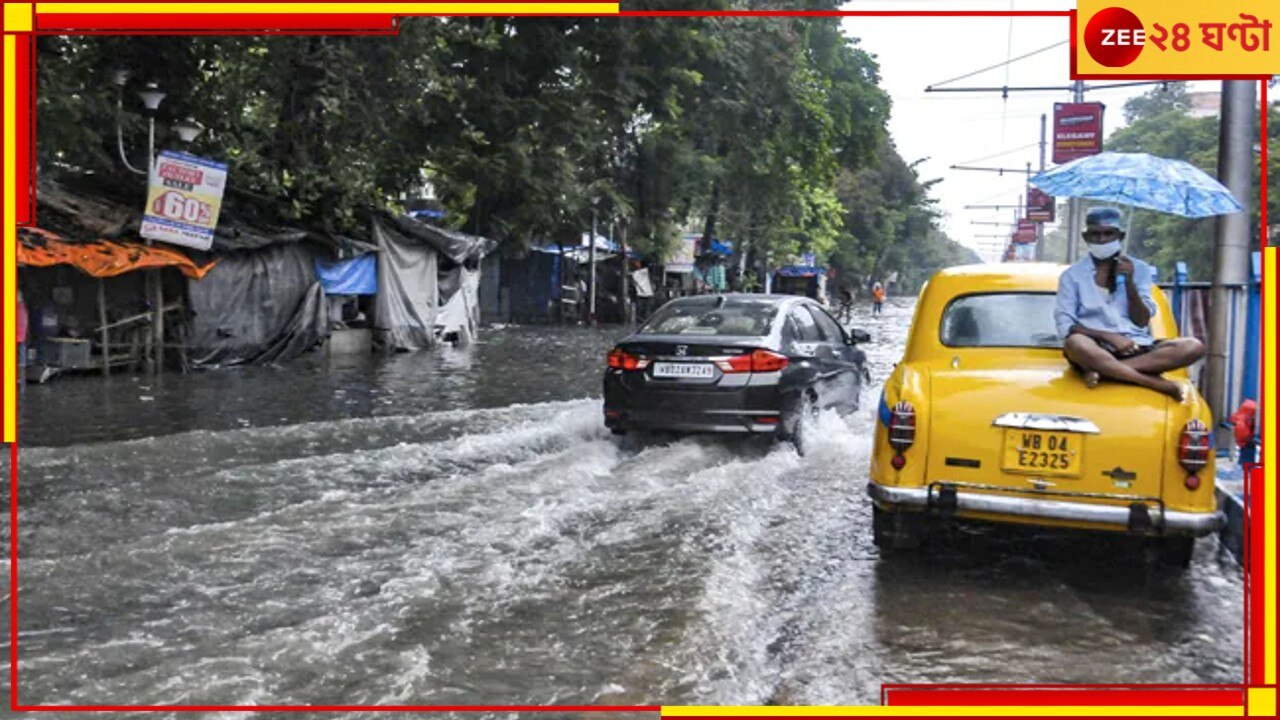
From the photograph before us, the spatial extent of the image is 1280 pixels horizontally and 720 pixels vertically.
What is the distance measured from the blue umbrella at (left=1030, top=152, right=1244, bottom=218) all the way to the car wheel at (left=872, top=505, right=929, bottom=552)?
10.6 ft

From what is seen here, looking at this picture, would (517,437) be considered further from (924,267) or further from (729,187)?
(924,267)

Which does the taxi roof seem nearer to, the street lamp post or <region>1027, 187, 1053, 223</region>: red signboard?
the street lamp post

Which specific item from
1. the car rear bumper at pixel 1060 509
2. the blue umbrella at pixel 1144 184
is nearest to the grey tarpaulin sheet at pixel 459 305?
the blue umbrella at pixel 1144 184

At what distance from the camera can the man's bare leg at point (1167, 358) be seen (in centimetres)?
571

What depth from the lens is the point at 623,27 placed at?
970 inches

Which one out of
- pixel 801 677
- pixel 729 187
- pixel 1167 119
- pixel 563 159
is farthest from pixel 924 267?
pixel 801 677

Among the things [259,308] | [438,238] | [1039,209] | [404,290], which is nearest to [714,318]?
[259,308]

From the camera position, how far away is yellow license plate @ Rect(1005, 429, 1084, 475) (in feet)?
18.0

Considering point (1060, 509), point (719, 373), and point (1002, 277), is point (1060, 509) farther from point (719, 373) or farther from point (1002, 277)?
point (719, 373)

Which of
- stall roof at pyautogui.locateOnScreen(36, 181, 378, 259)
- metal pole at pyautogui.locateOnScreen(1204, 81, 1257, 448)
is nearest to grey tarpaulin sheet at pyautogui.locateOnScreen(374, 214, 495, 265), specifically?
A: stall roof at pyautogui.locateOnScreen(36, 181, 378, 259)

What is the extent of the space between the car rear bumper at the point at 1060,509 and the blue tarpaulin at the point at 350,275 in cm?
1553

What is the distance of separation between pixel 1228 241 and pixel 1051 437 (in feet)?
12.4

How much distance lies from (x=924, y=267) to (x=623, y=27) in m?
119

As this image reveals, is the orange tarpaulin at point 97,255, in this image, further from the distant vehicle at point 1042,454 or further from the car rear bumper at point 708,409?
the distant vehicle at point 1042,454
